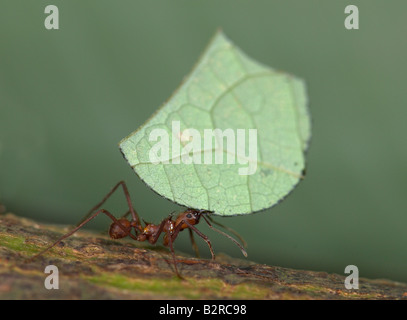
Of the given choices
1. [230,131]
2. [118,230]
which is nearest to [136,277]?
[230,131]

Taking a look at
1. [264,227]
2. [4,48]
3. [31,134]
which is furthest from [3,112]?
[264,227]

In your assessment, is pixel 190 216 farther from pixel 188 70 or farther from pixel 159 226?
pixel 188 70

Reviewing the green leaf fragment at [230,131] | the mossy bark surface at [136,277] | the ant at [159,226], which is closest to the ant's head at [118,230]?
the ant at [159,226]

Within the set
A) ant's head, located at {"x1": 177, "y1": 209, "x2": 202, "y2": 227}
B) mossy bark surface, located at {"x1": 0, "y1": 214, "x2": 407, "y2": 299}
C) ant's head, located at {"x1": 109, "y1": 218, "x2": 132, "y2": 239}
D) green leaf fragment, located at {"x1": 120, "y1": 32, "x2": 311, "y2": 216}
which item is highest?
green leaf fragment, located at {"x1": 120, "y1": 32, "x2": 311, "y2": 216}

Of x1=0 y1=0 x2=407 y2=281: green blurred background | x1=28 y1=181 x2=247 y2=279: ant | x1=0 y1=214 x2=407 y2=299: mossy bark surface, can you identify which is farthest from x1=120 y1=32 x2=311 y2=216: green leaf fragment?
x1=0 y1=0 x2=407 y2=281: green blurred background

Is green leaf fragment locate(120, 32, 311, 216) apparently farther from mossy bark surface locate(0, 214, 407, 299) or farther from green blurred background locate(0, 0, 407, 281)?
green blurred background locate(0, 0, 407, 281)

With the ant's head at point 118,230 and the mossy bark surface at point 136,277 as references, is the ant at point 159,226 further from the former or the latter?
the mossy bark surface at point 136,277
